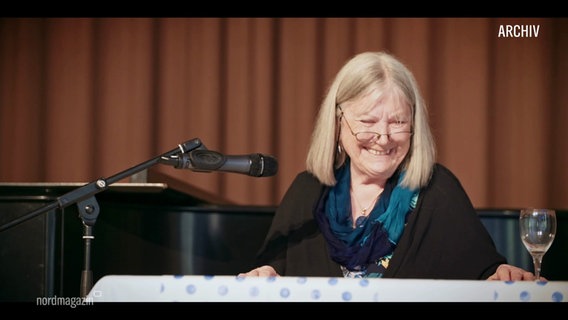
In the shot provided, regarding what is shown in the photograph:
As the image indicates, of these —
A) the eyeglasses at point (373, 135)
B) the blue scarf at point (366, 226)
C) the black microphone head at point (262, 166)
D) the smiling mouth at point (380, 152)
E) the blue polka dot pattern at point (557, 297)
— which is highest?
the eyeglasses at point (373, 135)

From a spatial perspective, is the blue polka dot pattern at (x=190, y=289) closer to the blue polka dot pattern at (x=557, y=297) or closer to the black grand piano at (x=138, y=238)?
the blue polka dot pattern at (x=557, y=297)

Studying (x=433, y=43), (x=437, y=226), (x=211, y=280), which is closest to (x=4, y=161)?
(x=433, y=43)

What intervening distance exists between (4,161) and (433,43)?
210cm

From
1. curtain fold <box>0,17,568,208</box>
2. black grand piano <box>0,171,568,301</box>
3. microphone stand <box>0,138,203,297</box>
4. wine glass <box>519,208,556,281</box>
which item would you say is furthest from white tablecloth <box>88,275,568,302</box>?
curtain fold <box>0,17,568,208</box>

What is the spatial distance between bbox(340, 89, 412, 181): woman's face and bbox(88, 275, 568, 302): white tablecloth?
2.99ft

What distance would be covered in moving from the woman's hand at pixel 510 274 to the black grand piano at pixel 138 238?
77 centimetres

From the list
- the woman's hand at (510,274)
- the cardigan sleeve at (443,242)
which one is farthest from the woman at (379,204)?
the woman's hand at (510,274)

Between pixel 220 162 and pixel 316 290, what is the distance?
1.75 feet

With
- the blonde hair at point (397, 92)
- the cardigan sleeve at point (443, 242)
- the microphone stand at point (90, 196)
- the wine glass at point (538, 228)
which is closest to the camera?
the microphone stand at point (90, 196)

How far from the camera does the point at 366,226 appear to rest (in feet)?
7.85

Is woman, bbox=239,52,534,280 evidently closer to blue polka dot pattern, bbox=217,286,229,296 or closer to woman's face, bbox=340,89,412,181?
woman's face, bbox=340,89,412,181

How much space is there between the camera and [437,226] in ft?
7.87

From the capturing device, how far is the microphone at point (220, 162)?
1.94 metres
